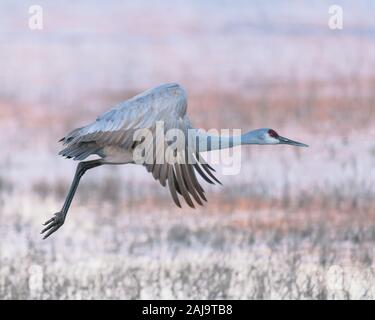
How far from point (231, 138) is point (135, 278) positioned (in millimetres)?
3761

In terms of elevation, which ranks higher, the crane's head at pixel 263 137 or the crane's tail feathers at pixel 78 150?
the crane's head at pixel 263 137

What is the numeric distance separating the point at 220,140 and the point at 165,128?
4.19 ft

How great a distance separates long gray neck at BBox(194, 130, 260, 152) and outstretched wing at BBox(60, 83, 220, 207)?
467 millimetres

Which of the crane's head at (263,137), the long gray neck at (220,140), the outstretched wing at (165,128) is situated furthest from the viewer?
the crane's head at (263,137)

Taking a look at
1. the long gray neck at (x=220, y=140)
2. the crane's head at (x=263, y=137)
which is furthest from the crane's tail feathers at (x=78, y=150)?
the crane's head at (x=263, y=137)

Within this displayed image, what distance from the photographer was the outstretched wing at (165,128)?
19.2 metres

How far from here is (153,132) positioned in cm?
1934

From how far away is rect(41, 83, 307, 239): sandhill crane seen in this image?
19219 mm

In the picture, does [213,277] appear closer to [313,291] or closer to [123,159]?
[313,291]

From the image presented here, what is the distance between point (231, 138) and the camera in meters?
20.8

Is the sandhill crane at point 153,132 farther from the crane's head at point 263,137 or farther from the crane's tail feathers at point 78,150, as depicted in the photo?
the crane's head at point 263,137

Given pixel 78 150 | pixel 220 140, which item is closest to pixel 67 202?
pixel 78 150

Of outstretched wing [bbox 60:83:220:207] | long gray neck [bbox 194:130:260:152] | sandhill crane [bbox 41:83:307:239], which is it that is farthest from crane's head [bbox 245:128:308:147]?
outstretched wing [bbox 60:83:220:207]
